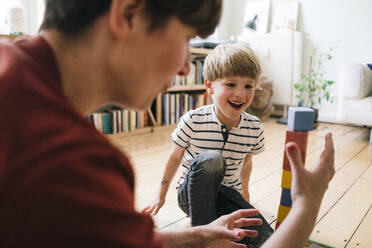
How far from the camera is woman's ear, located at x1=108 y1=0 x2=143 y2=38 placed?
41 cm

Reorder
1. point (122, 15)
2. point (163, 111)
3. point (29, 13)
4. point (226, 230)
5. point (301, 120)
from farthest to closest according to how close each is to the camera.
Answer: point (163, 111) < point (29, 13) < point (301, 120) < point (226, 230) < point (122, 15)

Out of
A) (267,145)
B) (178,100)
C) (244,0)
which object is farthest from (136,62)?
(244,0)

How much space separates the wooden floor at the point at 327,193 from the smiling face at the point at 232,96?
0.49m

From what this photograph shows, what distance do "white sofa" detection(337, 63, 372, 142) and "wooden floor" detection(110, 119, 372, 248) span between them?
0.21 m

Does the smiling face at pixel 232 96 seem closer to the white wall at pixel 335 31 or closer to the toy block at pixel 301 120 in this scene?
the toy block at pixel 301 120

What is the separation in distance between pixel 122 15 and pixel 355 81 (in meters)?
2.97

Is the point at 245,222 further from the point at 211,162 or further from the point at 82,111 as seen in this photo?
the point at 82,111

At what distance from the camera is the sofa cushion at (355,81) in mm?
2895

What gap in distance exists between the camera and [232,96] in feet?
4.00

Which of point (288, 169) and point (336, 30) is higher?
point (336, 30)

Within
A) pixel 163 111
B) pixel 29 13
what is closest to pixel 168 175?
pixel 163 111

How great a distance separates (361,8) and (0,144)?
4040 mm

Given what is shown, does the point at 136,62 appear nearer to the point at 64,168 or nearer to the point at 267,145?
the point at 64,168

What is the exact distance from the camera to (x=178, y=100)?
326 centimetres
